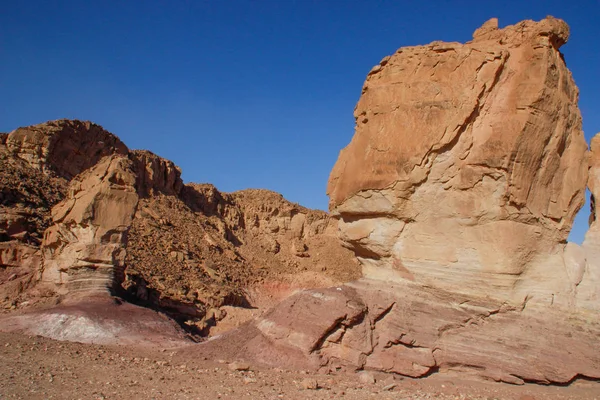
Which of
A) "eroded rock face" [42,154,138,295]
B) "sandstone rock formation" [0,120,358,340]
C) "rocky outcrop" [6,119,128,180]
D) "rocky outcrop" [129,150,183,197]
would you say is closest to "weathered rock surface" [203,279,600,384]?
"sandstone rock formation" [0,120,358,340]

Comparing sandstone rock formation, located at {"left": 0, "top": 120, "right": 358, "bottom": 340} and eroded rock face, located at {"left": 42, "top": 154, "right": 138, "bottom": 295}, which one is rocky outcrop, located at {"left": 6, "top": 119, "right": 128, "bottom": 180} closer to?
sandstone rock formation, located at {"left": 0, "top": 120, "right": 358, "bottom": 340}

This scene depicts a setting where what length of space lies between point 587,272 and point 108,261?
34.5 feet

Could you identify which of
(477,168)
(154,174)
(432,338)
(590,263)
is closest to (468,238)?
(477,168)

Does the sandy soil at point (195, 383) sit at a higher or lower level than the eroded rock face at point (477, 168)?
lower

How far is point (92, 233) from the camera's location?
11.7 m

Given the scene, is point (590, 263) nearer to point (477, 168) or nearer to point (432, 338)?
point (477, 168)

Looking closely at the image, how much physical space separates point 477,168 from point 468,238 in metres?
1.10

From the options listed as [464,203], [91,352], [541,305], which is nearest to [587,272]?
[541,305]

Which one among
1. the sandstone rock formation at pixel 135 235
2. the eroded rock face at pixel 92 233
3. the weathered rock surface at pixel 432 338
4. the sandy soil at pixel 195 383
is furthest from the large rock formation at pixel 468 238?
the sandstone rock formation at pixel 135 235

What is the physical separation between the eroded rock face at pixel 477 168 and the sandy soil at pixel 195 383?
1463 mm

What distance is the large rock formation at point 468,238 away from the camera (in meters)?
6.89

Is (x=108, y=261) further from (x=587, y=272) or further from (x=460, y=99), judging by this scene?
(x=587, y=272)

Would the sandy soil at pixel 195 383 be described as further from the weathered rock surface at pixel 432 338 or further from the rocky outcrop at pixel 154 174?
the rocky outcrop at pixel 154 174

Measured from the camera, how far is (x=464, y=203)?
7.15 metres
